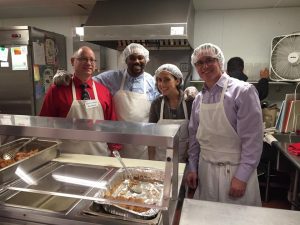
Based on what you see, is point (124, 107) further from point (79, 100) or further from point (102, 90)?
point (79, 100)

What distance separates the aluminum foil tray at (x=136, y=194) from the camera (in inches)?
35.2

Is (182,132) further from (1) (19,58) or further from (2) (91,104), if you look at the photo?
(1) (19,58)

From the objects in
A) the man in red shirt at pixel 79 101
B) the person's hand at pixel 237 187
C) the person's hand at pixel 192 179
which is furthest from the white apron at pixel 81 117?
the person's hand at pixel 237 187

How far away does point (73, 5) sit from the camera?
2844 millimetres

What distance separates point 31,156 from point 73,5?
2.14 m

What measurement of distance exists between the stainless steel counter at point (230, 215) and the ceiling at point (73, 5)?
7.31ft

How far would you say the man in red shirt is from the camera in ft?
5.31

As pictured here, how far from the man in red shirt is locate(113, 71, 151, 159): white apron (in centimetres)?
25

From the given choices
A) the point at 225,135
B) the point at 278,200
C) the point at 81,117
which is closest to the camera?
the point at 225,135

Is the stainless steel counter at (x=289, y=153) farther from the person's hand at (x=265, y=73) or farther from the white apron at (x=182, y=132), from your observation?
the person's hand at (x=265, y=73)

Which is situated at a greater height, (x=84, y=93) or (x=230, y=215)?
(x=84, y=93)

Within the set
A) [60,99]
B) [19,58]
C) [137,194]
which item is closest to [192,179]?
[137,194]

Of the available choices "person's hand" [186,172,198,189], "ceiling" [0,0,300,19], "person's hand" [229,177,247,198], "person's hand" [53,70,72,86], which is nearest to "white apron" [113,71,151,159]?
"person's hand" [53,70,72,86]

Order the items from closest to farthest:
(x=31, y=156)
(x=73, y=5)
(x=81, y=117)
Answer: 1. (x=31, y=156)
2. (x=81, y=117)
3. (x=73, y=5)
